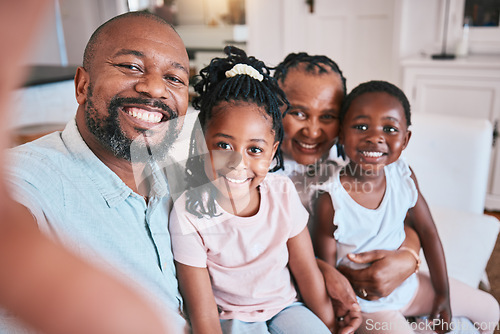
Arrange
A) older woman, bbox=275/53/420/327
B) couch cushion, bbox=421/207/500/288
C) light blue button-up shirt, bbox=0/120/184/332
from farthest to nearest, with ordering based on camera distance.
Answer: couch cushion, bbox=421/207/500/288 → older woman, bbox=275/53/420/327 → light blue button-up shirt, bbox=0/120/184/332

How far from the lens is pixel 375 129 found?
3.15 feet

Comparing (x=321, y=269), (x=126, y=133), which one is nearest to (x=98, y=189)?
(x=126, y=133)

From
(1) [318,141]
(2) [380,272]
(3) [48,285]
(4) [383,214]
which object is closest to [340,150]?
(1) [318,141]

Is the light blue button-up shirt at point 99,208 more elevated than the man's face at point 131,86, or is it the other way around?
the man's face at point 131,86

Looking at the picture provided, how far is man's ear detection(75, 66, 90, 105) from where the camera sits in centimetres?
71

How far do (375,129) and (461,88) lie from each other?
73.9 inches

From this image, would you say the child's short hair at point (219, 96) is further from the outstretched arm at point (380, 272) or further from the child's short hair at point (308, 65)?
the outstretched arm at point (380, 272)

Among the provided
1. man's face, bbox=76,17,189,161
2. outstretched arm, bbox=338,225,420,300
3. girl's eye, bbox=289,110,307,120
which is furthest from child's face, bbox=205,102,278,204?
outstretched arm, bbox=338,225,420,300

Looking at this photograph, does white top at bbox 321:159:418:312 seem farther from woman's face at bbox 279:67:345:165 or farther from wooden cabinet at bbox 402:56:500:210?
wooden cabinet at bbox 402:56:500:210

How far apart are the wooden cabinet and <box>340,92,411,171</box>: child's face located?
5.47 ft

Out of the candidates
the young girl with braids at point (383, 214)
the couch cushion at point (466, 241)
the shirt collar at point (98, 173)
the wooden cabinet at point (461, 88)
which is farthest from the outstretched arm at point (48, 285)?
the wooden cabinet at point (461, 88)

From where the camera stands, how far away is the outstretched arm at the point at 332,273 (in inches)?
35.6

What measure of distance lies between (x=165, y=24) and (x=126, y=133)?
0.22 meters

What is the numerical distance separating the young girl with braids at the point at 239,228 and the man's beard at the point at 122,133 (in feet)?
0.38
